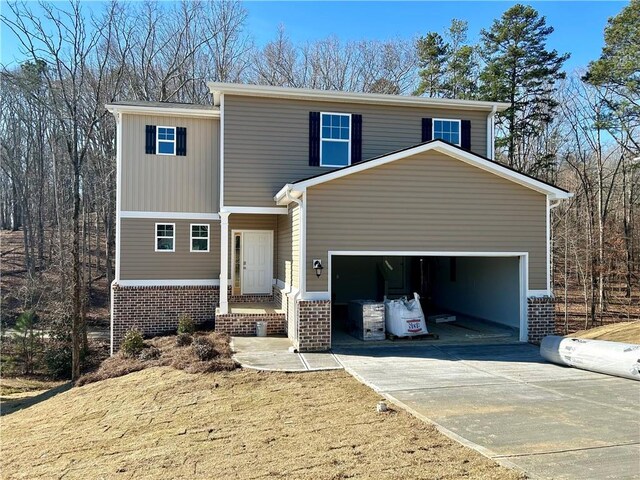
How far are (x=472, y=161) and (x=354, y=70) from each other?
19.3 m

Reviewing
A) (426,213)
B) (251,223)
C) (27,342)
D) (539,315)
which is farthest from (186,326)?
(539,315)

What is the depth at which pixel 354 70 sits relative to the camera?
27.9 meters

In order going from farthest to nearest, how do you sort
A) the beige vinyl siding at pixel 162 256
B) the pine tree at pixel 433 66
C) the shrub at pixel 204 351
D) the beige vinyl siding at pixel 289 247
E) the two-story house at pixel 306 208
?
the pine tree at pixel 433 66 → the beige vinyl siding at pixel 162 256 → the beige vinyl siding at pixel 289 247 → the two-story house at pixel 306 208 → the shrub at pixel 204 351

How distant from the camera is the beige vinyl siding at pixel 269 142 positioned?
1230 cm

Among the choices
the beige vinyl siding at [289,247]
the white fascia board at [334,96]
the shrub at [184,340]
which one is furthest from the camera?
the white fascia board at [334,96]

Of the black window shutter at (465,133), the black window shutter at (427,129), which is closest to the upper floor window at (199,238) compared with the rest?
the black window shutter at (427,129)

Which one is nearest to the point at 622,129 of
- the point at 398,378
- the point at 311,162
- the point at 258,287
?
the point at 311,162

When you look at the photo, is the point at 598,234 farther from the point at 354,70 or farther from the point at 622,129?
the point at 354,70

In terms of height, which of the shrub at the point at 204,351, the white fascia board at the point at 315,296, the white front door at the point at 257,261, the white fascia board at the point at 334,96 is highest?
the white fascia board at the point at 334,96

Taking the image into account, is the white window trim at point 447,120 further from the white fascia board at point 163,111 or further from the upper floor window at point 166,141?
the upper floor window at point 166,141

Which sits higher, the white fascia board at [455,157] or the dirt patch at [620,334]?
the white fascia board at [455,157]

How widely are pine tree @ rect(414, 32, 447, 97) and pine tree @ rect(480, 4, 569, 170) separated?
2.66m

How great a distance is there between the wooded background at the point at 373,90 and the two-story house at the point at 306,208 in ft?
20.2

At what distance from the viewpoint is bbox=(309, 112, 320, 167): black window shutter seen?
Answer: 41.8ft
